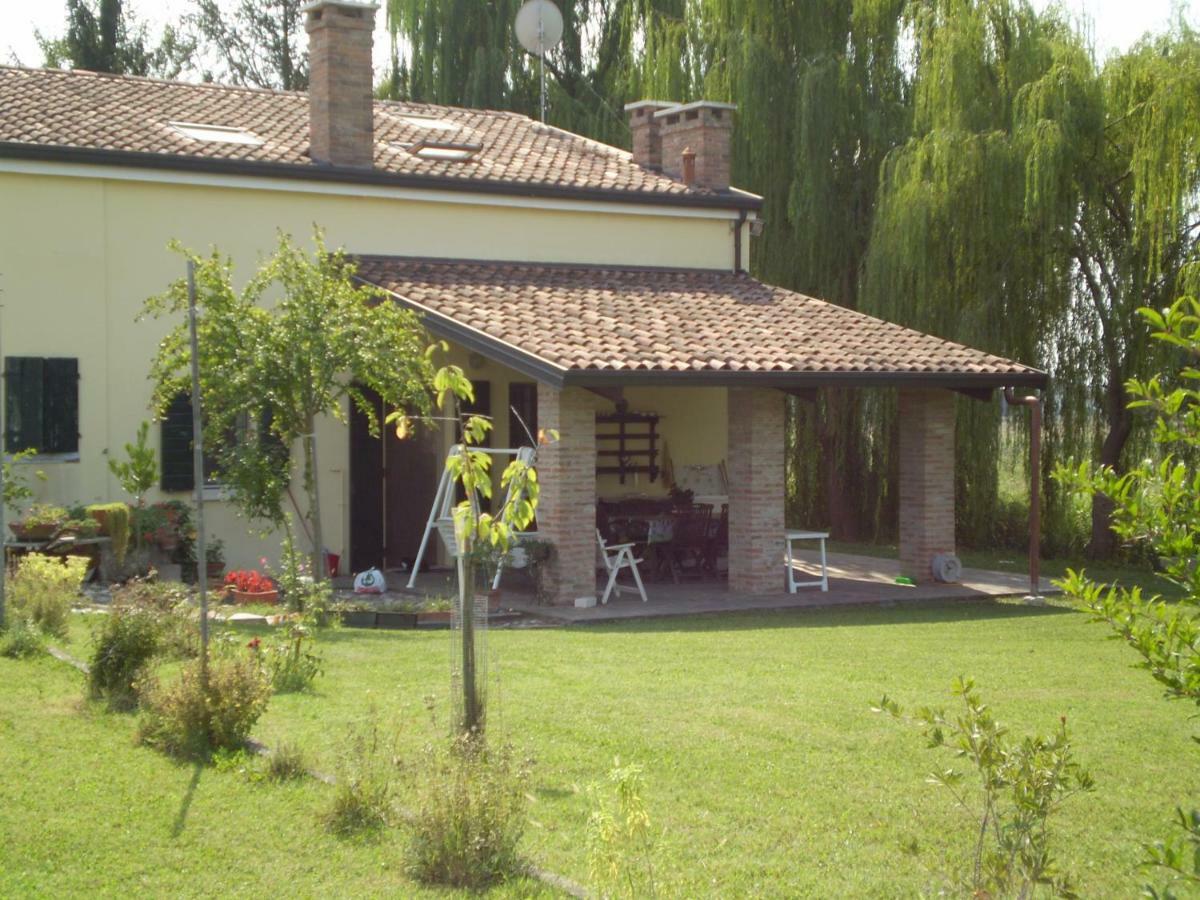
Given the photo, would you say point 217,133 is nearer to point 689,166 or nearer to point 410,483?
point 410,483

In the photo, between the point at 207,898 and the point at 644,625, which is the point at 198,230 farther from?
the point at 207,898

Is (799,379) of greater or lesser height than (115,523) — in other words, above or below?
above

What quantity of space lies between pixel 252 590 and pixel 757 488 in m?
5.21

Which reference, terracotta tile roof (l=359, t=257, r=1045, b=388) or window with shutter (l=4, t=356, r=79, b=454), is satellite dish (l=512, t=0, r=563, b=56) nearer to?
terracotta tile roof (l=359, t=257, r=1045, b=388)

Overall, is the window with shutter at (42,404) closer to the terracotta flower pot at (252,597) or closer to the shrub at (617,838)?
the terracotta flower pot at (252,597)

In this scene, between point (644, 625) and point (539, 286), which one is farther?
point (539, 286)

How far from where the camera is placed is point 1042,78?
61.5 feet

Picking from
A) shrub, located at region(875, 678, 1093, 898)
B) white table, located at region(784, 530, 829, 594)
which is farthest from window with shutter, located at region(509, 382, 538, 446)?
shrub, located at region(875, 678, 1093, 898)

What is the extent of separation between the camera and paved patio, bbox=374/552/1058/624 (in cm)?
1410

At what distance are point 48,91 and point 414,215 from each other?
459 cm

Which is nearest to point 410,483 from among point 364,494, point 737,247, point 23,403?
point 364,494

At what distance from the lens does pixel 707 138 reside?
65.5 feet

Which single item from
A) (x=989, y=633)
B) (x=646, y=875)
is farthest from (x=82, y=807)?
(x=989, y=633)

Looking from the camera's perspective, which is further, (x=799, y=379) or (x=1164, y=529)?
(x=799, y=379)
